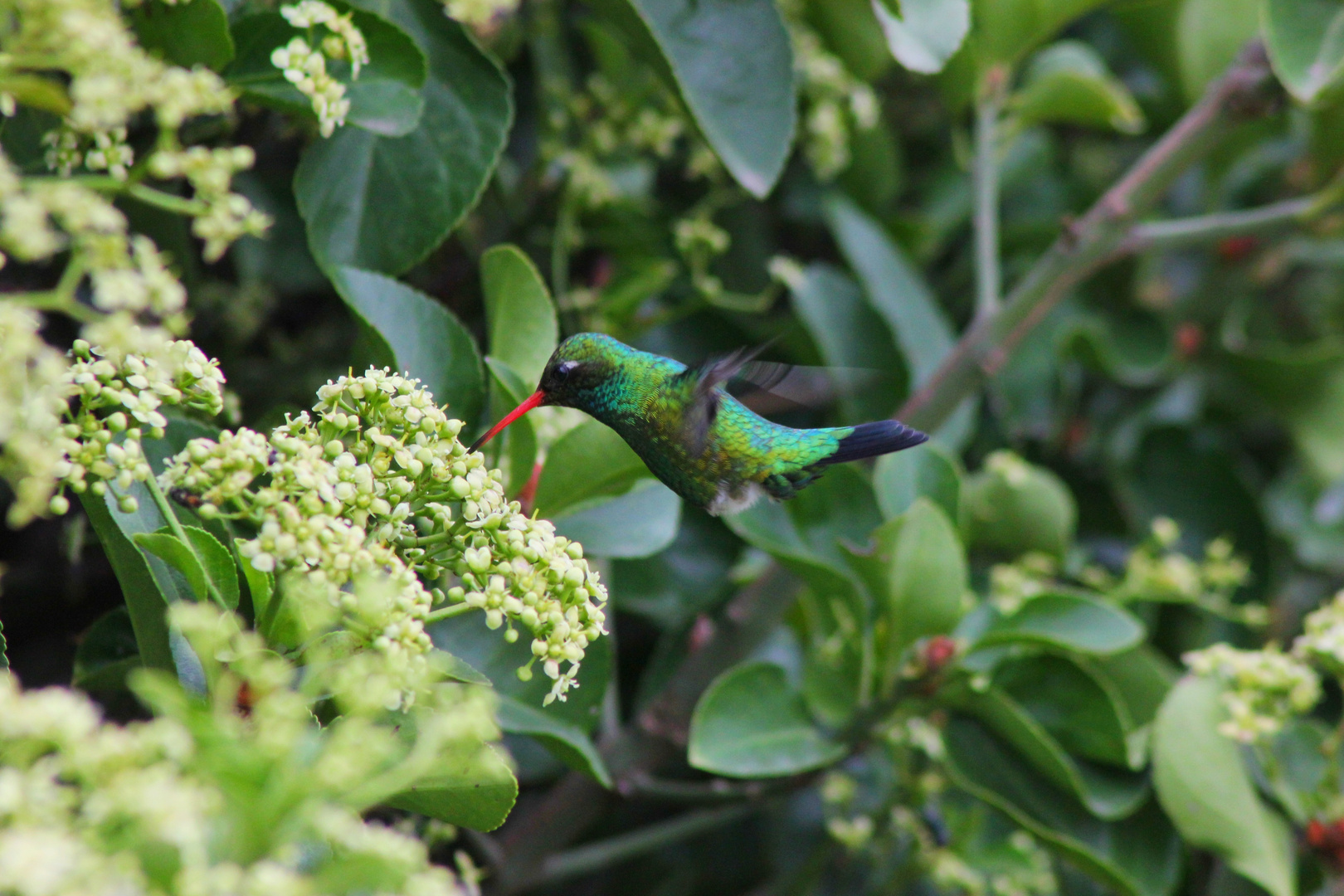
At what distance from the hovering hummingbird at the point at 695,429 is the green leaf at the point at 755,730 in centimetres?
24

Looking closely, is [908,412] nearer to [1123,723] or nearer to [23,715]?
[1123,723]

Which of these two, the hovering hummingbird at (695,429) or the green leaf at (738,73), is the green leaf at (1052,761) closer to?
the hovering hummingbird at (695,429)

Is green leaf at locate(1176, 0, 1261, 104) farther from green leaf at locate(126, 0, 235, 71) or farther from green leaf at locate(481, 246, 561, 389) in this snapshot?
green leaf at locate(126, 0, 235, 71)

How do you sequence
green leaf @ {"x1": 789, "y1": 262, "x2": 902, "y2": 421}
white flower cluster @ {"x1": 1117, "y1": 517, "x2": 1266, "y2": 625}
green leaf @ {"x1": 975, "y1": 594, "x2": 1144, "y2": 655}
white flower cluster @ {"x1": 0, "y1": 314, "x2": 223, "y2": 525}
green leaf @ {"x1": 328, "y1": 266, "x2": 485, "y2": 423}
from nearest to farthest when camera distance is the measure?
white flower cluster @ {"x1": 0, "y1": 314, "x2": 223, "y2": 525} → green leaf @ {"x1": 328, "y1": 266, "x2": 485, "y2": 423} → green leaf @ {"x1": 975, "y1": 594, "x2": 1144, "y2": 655} → white flower cluster @ {"x1": 1117, "y1": 517, "x2": 1266, "y2": 625} → green leaf @ {"x1": 789, "y1": 262, "x2": 902, "y2": 421}

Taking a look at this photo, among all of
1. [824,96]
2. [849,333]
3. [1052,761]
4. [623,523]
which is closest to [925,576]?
[1052,761]

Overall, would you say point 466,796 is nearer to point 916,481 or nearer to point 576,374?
point 576,374

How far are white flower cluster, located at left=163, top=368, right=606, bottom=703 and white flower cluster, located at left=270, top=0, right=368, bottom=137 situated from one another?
0.27 m

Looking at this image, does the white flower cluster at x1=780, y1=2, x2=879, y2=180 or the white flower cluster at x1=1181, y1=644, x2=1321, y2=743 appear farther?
the white flower cluster at x1=780, y1=2, x2=879, y2=180

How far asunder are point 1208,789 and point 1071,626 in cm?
27

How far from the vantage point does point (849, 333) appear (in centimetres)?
199

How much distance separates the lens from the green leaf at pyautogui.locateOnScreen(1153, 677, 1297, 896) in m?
1.49

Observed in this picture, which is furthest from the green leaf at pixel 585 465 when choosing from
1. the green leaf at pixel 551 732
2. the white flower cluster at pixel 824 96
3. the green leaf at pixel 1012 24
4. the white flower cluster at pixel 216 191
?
the green leaf at pixel 1012 24

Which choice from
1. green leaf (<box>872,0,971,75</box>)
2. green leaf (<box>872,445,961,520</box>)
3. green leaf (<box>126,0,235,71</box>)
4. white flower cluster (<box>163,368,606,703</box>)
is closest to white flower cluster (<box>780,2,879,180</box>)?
green leaf (<box>872,0,971,75</box>)

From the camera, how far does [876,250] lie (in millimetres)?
2078
